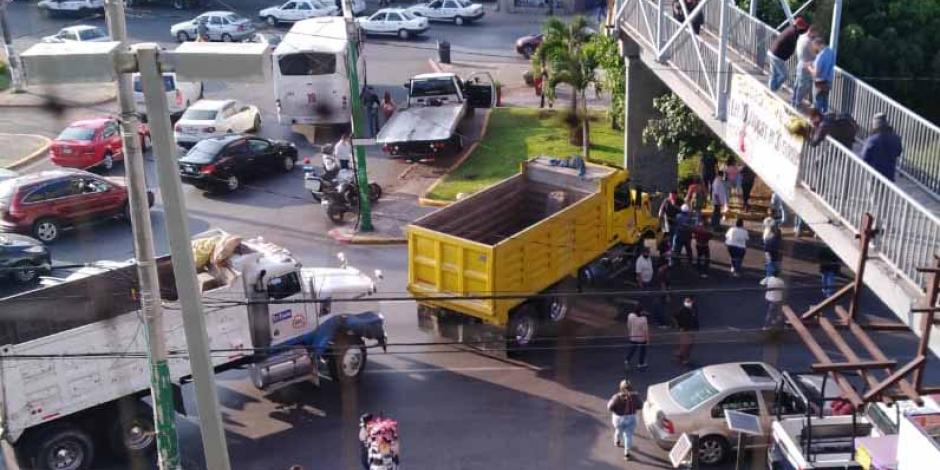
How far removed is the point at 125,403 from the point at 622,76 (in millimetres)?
15736

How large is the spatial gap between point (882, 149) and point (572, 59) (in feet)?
53.8

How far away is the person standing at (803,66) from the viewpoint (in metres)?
14.2

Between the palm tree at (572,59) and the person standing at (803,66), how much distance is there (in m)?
12.2

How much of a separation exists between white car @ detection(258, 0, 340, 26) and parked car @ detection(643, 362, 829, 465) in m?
34.2

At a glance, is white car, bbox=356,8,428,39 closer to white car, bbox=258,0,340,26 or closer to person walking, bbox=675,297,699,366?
white car, bbox=258,0,340,26

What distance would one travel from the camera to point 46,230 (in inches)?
919

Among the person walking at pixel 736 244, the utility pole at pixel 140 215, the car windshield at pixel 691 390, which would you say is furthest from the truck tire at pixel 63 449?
the person walking at pixel 736 244

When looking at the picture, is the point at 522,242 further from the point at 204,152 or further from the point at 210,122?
the point at 210,122

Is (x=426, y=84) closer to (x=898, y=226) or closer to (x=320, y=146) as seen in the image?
(x=320, y=146)

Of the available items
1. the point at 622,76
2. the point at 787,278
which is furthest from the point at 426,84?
the point at 787,278

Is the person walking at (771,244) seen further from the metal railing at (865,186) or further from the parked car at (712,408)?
the parked car at (712,408)

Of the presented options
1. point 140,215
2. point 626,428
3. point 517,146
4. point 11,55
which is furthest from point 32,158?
point 140,215

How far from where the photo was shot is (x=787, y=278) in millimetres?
20859

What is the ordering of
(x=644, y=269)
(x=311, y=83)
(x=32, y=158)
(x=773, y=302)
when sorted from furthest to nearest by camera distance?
(x=311, y=83) → (x=32, y=158) → (x=644, y=269) → (x=773, y=302)
